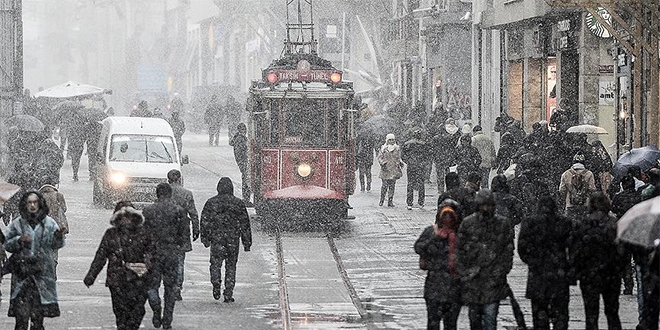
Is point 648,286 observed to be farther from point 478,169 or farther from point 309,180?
point 478,169

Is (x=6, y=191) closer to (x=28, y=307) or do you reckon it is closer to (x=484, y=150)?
(x=28, y=307)

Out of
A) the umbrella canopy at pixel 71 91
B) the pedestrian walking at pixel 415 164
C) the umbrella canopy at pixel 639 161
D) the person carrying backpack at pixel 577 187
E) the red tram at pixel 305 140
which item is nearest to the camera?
the umbrella canopy at pixel 639 161

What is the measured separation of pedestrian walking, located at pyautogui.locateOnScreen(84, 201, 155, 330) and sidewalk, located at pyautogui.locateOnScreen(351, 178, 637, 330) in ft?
12.1

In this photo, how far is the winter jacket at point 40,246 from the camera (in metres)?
14.6

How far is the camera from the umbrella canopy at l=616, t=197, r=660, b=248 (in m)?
12.1

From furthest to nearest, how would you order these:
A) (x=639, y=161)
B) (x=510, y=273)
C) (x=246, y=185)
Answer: (x=246, y=185) → (x=510, y=273) → (x=639, y=161)

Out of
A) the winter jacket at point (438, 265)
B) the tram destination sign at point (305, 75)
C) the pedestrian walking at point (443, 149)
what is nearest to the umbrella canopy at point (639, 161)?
the winter jacket at point (438, 265)

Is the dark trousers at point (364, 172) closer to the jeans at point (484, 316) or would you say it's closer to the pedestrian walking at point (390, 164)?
the pedestrian walking at point (390, 164)

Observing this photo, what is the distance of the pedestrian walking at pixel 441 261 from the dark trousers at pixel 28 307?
3.57 metres

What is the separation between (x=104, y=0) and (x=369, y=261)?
103 meters

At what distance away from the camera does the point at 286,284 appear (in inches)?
789

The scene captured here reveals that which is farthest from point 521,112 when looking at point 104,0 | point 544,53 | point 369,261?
point 104,0

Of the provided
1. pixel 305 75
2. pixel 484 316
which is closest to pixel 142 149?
pixel 305 75

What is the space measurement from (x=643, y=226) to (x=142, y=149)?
20.9 m
